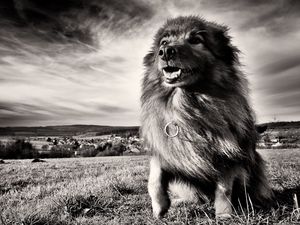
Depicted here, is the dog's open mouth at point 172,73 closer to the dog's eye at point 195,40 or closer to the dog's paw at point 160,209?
the dog's eye at point 195,40

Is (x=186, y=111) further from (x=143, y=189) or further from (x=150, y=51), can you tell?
(x=143, y=189)

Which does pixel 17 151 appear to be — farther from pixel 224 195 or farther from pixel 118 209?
pixel 224 195

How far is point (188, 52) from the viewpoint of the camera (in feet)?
11.6

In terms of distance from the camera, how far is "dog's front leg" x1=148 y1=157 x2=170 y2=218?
3.40 metres

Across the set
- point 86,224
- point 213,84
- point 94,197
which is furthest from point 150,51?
point 86,224

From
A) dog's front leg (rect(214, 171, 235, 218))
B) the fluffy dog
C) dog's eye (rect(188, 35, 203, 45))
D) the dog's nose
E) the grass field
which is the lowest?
the grass field

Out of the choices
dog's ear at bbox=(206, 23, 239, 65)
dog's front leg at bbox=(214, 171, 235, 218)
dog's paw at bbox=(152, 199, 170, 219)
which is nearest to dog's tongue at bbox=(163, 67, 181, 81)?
dog's ear at bbox=(206, 23, 239, 65)

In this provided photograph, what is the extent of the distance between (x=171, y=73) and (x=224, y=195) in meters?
1.44

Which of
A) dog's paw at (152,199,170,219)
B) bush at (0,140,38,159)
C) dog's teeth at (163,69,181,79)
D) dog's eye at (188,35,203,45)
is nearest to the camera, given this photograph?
dog's paw at (152,199,170,219)

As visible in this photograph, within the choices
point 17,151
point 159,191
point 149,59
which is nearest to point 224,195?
point 159,191

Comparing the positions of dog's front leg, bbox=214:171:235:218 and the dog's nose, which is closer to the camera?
dog's front leg, bbox=214:171:235:218

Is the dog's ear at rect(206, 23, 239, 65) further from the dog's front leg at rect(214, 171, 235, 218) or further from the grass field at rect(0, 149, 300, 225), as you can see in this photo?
the grass field at rect(0, 149, 300, 225)

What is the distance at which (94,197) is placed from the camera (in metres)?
4.05

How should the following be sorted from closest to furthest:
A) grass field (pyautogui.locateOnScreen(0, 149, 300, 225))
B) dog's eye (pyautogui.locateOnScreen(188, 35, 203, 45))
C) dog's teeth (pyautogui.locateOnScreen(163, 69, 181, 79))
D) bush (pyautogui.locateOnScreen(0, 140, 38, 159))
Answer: grass field (pyautogui.locateOnScreen(0, 149, 300, 225))
dog's teeth (pyautogui.locateOnScreen(163, 69, 181, 79))
dog's eye (pyautogui.locateOnScreen(188, 35, 203, 45))
bush (pyautogui.locateOnScreen(0, 140, 38, 159))
